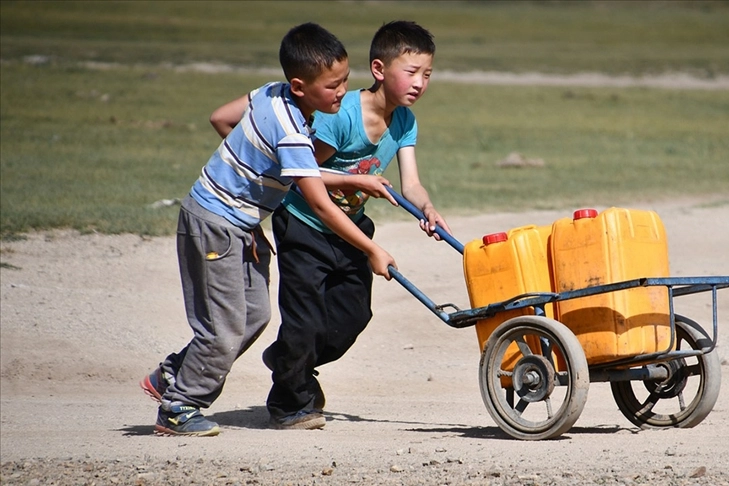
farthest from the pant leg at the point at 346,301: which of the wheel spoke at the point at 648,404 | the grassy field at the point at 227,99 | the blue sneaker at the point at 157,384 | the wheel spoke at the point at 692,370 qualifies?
the grassy field at the point at 227,99

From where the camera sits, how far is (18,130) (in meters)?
14.4

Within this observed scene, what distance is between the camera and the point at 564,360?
13.3 feet

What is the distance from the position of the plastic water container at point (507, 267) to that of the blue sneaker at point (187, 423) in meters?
1.14

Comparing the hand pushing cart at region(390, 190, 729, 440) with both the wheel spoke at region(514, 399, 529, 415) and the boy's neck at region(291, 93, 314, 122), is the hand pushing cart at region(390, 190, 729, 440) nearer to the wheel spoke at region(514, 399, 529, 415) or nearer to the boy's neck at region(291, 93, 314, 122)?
the wheel spoke at region(514, 399, 529, 415)

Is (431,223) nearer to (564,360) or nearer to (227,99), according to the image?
(564,360)

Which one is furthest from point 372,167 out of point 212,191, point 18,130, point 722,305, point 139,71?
point 139,71

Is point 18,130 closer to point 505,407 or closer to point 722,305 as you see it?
point 722,305

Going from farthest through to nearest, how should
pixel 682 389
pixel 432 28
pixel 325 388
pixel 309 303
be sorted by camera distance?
pixel 432 28 → pixel 325 388 → pixel 309 303 → pixel 682 389

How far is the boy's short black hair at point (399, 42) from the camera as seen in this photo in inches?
170

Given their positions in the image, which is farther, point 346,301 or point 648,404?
point 346,301

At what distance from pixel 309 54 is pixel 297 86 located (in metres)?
0.13

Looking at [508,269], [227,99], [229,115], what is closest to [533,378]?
[508,269]

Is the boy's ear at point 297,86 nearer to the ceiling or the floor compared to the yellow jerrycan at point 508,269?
nearer to the ceiling

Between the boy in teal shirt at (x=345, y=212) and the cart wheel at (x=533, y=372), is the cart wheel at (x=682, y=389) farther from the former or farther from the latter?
the boy in teal shirt at (x=345, y=212)
